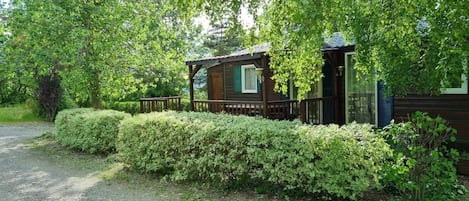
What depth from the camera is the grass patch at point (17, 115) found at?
18125mm

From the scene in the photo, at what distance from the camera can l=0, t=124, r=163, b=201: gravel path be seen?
16.9 feet

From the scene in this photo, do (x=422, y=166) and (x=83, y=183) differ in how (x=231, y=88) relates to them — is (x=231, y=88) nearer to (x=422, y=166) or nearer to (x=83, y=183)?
(x=83, y=183)

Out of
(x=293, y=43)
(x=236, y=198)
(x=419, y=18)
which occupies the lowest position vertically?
(x=236, y=198)

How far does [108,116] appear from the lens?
7977mm

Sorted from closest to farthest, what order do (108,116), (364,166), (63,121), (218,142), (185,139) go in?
(364,166), (218,142), (185,139), (108,116), (63,121)

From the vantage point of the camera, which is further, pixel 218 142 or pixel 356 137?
pixel 218 142

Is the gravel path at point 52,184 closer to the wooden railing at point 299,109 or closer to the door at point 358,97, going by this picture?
the wooden railing at point 299,109

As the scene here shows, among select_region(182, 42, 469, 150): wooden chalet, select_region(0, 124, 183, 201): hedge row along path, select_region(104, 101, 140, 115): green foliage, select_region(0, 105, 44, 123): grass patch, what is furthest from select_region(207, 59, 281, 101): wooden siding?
select_region(0, 105, 44, 123): grass patch

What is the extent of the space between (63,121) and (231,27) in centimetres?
630

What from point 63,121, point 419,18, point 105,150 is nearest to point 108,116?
point 105,150

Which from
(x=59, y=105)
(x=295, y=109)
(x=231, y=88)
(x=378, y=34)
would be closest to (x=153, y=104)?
(x=231, y=88)

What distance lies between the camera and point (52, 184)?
19.2 ft

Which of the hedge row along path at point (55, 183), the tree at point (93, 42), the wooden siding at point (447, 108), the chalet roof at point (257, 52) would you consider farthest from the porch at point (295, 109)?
the hedge row along path at point (55, 183)

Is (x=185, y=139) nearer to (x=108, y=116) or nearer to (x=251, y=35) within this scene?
(x=251, y=35)
